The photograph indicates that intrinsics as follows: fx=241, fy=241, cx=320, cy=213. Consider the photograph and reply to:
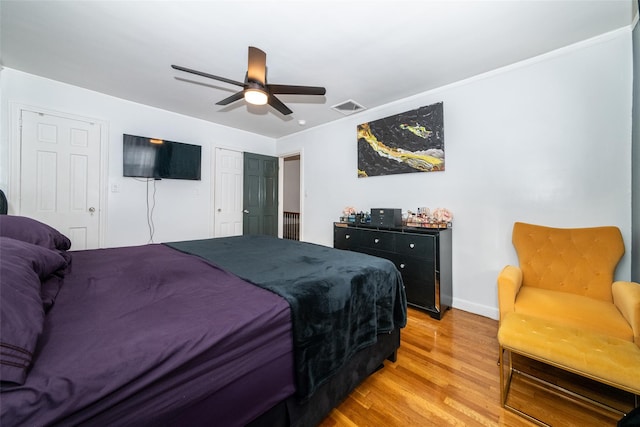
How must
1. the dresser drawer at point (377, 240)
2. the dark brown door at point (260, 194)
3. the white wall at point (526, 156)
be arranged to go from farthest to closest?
the dark brown door at point (260, 194) → the dresser drawer at point (377, 240) → the white wall at point (526, 156)

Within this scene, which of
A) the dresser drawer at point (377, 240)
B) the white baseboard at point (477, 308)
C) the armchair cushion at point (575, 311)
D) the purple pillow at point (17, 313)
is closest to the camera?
the purple pillow at point (17, 313)

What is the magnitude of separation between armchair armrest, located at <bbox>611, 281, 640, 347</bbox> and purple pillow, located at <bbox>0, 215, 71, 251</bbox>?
3598mm

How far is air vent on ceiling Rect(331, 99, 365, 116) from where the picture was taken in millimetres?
3426

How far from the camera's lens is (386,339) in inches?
70.7

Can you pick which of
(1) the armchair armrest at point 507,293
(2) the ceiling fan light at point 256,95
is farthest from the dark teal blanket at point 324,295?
(2) the ceiling fan light at point 256,95

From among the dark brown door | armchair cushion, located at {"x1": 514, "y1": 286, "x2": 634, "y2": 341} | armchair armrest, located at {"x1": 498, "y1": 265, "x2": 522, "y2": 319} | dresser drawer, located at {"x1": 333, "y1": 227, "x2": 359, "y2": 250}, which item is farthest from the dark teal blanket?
the dark brown door

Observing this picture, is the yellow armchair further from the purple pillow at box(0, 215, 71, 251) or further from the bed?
the purple pillow at box(0, 215, 71, 251)

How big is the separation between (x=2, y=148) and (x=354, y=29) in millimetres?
3950

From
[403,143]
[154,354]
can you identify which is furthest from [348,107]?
[154,354]

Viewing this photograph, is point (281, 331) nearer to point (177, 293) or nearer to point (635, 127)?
point (177, 293)

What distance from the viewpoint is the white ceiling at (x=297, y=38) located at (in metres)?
1.81

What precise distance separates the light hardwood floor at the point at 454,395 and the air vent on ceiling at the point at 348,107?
9.97 ft

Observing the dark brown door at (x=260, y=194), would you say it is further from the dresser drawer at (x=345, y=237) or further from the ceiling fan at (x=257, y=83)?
the ceiling fan at (x=257, y=83)

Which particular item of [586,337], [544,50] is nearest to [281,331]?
[586,337]
